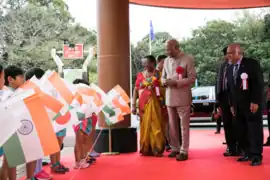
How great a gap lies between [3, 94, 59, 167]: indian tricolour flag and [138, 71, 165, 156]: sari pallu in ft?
10.6

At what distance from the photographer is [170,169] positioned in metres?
4.20

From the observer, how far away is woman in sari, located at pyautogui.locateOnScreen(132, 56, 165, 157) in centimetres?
532

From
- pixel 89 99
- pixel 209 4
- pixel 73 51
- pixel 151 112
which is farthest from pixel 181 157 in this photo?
pixel 73 51

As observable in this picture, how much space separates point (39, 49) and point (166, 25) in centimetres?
1130

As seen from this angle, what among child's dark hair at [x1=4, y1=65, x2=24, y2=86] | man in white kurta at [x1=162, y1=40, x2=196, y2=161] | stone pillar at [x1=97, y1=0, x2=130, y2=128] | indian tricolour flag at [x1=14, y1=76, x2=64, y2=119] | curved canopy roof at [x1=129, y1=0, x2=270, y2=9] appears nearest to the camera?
indian tricolour flag at [x1=14, y1=76, x2=64, y2=119]

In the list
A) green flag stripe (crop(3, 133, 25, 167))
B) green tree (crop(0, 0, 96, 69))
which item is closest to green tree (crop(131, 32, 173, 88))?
green tree (crop(0, 0, 96, 69))

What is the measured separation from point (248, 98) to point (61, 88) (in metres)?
2.25

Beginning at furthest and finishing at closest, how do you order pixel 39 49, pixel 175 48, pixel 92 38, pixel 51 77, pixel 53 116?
1. pixel 92 38
2. pixel 39 49
3. pixel 175 48
4. pixel 51 77
5. pixel 53 116

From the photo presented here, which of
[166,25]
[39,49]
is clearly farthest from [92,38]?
[166,25]

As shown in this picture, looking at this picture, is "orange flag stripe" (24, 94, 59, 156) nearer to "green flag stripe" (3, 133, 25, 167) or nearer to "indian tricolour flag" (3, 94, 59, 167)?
"indian tricolour flag" (3, 94, 59, 167)

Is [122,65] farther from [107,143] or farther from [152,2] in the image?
[152,2]

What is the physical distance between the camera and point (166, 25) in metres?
29.3

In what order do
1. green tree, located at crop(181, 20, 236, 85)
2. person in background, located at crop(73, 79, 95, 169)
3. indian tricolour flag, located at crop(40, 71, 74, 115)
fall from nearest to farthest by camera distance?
indian tricolour flag, located at crop(40, 71, 74, 115)
person in background, located at crop(73, 79, 95, 169)
green tree, located at crop(181, 20, 236, 85)

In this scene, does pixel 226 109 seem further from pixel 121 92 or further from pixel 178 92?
pixel 121 92
